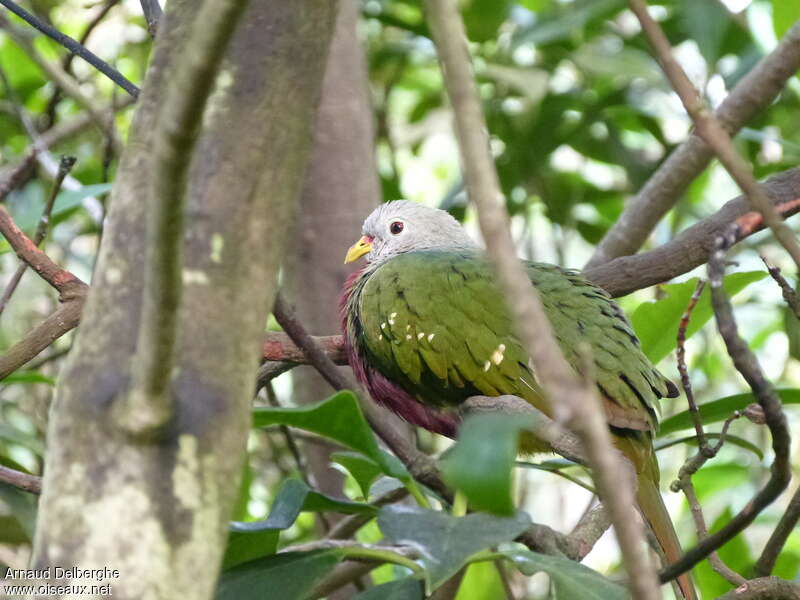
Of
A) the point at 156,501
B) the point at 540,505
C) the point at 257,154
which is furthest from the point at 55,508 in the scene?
the point at 540,505

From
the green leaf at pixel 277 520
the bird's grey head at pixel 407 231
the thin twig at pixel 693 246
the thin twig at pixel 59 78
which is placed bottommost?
the green leaf at pixel 277 520

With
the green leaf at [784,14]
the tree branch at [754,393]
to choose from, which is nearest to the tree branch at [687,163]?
the green leaf at [784,14]

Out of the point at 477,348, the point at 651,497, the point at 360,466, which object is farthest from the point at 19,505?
the point at 651,497

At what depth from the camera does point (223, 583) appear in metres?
1.24

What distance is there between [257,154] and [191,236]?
103mm

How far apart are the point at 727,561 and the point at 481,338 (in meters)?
0.68

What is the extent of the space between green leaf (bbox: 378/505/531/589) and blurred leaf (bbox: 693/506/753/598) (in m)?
0.90

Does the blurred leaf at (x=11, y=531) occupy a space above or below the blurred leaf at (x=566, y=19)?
below

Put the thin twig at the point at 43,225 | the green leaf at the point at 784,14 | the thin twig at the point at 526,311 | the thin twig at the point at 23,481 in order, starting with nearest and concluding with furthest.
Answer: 1. the thin twig at the point at 526,311
2. the thin twig at the point at 23,481
3. the thin twig at the point at 43,225
4. the green leaf at the point at 784,14

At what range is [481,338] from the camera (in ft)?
6.72

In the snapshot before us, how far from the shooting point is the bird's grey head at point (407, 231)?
2861 millimetres

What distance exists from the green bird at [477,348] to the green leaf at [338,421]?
773 millimetres

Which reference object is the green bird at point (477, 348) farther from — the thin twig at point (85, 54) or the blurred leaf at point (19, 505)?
the thin twig at point (85, 54)

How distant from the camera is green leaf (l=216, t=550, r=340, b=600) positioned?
1.23 m
